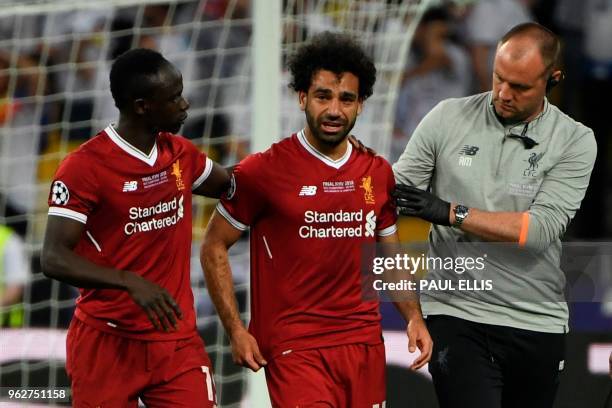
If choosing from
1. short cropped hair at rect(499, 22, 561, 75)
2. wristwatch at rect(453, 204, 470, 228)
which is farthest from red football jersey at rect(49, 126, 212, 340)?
short cropped hair at rect(499, 22, 561, 75)

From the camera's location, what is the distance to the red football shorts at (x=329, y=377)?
4273 mm

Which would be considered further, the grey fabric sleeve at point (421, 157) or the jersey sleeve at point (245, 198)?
the grey fabric sleeve at point (421, 157)

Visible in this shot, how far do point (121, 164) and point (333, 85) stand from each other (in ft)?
2.68

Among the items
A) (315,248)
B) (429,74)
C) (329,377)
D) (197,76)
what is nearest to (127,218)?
(315,248)

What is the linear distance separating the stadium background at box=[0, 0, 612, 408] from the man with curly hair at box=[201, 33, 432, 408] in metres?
1.21

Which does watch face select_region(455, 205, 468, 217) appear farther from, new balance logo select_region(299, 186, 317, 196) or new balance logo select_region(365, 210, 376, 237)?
new balance logo select_region(299, 186, 317, 196)

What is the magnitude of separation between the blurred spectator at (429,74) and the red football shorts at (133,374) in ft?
15.6

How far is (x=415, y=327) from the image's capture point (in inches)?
174

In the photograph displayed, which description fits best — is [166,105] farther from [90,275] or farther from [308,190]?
[90,275]

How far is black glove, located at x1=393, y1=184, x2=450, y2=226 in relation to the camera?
14.2 feet

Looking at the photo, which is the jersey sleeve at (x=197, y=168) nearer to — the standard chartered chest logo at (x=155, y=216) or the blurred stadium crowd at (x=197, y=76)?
the standard chartered chest logo at (x=155, y=216)

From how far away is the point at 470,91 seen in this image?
888 centimetres

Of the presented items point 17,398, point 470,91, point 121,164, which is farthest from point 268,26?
point 470,91

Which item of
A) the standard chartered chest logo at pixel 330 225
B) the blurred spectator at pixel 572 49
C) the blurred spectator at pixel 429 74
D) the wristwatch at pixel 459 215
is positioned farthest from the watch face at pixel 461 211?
the blurred spectator at pixel 572 49
